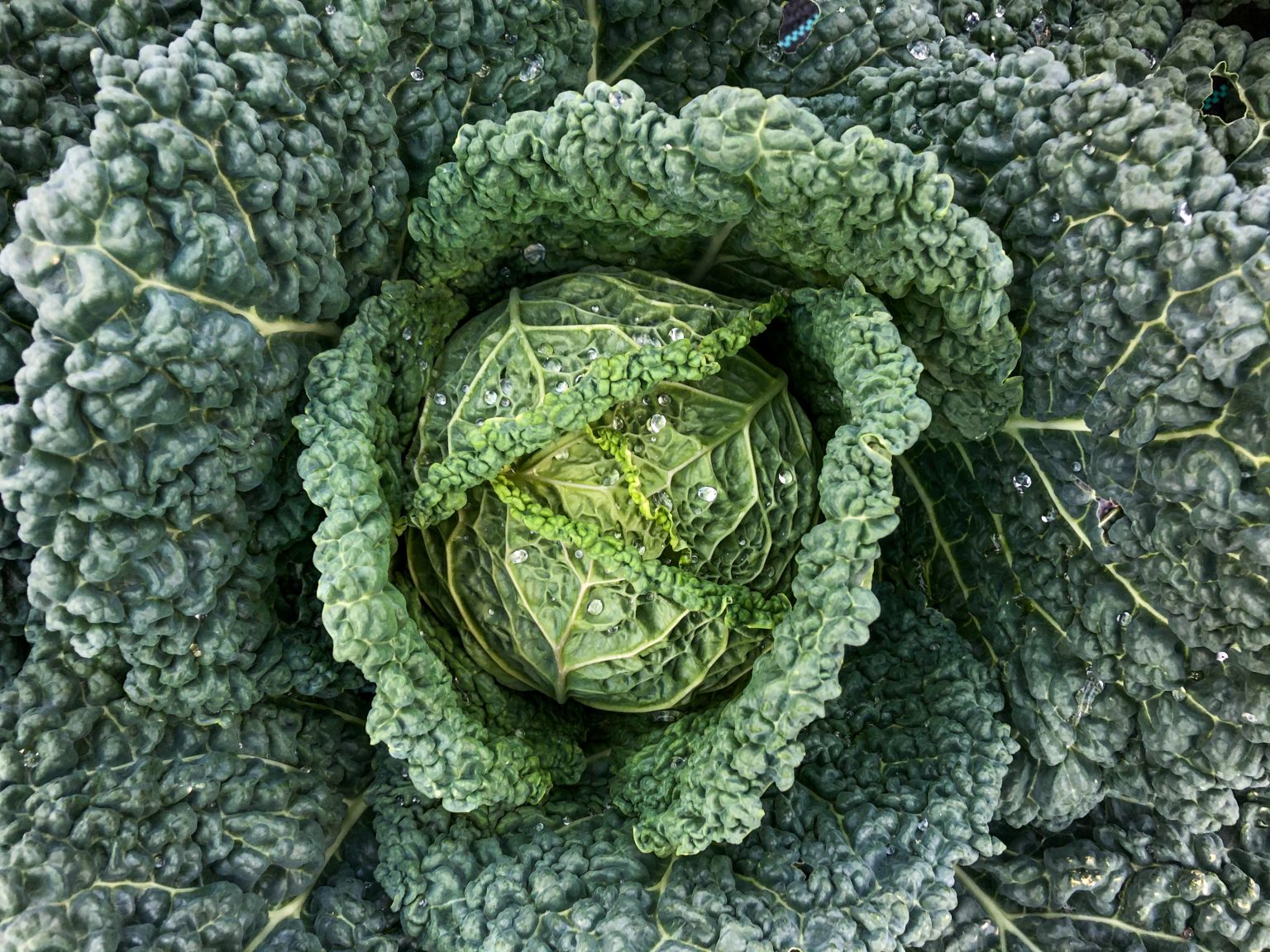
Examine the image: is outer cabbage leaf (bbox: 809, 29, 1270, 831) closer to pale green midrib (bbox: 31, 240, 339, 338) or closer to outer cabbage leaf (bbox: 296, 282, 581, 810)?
outer cabbage leaf (bbox: 296, 282, 581, 810)

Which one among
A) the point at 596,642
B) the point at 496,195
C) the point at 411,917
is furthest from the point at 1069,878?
the point at 496,195

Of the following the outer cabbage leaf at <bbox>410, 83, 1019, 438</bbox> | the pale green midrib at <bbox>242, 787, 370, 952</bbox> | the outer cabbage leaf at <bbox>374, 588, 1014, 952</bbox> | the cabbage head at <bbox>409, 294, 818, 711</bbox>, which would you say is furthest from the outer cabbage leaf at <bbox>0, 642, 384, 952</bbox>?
the outer cabbage leaf at <bbox>410, 83, 1019, 438</bbox>

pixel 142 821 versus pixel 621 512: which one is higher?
pixel 621 512

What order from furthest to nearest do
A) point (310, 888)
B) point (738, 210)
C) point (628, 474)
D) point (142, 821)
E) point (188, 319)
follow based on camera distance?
point (310, 888)
point (628, 474)
point (142, 821)
point (738, 210)
point (188, 319)

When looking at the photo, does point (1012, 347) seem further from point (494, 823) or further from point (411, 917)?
point (411, 917)

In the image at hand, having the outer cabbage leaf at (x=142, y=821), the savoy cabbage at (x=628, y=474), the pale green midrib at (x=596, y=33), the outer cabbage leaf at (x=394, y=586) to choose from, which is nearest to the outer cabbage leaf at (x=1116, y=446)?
the savoy cabbage at (x=628, y=474)

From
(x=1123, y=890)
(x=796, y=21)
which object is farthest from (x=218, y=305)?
(x=1123, y=890)

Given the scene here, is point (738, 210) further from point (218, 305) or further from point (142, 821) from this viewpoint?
point (142, 821)

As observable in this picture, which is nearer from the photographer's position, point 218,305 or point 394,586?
point 218,305
